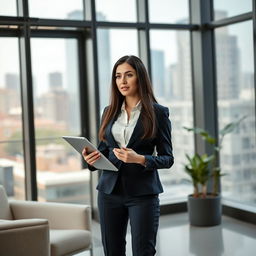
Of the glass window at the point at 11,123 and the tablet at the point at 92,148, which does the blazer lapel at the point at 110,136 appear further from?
the glass window at the point at 11,123

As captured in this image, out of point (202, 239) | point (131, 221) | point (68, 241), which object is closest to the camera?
point (131, 221)

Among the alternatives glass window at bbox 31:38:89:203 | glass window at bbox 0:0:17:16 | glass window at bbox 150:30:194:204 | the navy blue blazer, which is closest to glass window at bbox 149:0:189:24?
glass window at bbox 150:30:194:204

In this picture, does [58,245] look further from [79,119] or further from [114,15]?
[114,15]

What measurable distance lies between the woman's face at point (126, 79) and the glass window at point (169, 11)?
310 cm

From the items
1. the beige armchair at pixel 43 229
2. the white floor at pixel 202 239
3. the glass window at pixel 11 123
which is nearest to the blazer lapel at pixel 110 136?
the beige armchair at pixel 43 229

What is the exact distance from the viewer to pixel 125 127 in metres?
2.56

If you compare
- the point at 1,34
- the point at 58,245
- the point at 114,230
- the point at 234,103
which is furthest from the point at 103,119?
the point at 234,103

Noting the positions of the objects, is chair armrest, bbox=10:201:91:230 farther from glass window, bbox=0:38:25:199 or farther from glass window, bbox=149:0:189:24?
glass window, bbox=149:0:189:24

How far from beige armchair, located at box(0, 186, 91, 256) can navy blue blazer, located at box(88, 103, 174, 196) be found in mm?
767

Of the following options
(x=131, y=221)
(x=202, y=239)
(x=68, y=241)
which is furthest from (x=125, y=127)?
(x=202, y=239)

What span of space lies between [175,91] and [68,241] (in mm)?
2807

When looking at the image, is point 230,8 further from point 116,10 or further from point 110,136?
point 110,136

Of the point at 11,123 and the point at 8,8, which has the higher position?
the point at 8,8

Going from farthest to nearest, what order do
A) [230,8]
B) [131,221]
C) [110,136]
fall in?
[230,8] → [110,136] → [131,221]
